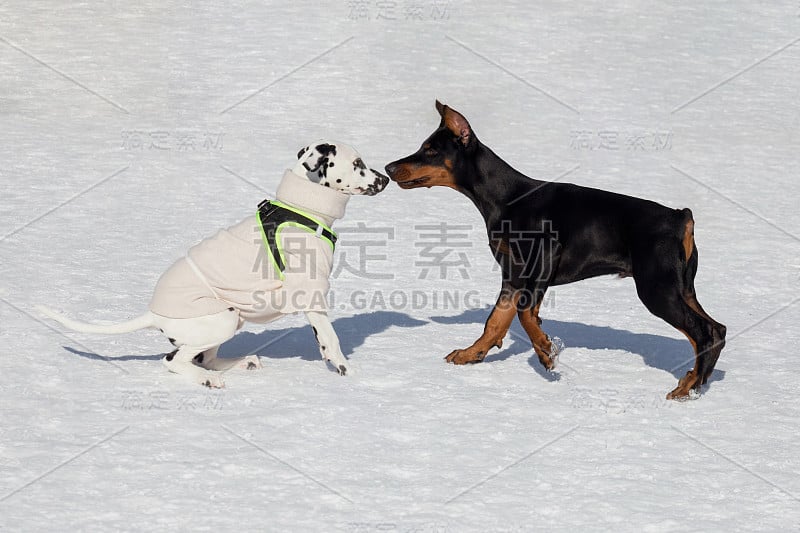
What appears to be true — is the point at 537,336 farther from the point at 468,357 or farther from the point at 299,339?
the point at 299,339

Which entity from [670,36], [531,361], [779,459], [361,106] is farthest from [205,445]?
[670,36]

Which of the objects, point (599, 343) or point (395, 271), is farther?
point (395, 271)

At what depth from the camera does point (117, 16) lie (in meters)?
17.4

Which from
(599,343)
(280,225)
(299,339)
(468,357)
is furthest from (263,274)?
(599,343)

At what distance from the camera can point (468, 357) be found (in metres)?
7.07

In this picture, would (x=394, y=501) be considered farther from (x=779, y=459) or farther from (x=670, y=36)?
(x=670, y=36)

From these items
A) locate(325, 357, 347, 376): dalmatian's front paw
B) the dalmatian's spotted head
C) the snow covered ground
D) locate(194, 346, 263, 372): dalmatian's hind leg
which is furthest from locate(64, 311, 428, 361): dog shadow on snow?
the dalmatian's spotted head

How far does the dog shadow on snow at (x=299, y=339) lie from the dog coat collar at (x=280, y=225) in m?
0.91

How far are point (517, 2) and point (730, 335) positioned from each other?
11252mm

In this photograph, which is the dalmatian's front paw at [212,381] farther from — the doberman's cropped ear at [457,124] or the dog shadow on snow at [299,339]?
the doberman's cropped ear at [457,124]

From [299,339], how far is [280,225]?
1300 millimetres

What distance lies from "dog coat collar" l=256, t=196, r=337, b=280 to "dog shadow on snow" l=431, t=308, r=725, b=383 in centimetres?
147

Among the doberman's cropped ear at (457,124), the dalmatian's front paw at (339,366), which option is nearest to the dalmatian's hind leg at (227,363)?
the dalmatian's front paw at (339,366)

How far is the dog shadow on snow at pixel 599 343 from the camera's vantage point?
23.5ft
